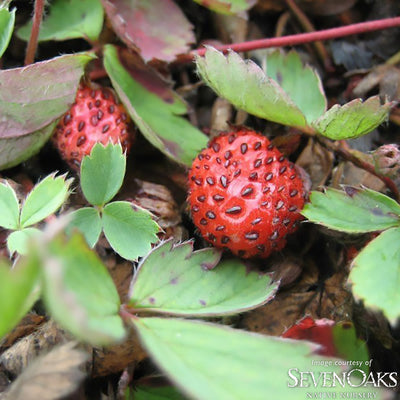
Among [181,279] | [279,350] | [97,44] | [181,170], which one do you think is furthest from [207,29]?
[279,350]

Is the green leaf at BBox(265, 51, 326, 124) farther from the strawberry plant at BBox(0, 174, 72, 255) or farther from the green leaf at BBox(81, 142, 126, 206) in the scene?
the strawberry plant at BBox(0, 174, 72, 255)

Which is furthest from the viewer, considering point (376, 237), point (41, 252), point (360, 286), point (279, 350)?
point (376, 237)

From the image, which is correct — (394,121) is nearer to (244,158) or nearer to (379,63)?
(379,63)

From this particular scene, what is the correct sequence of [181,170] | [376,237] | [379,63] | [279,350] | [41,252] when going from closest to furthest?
[41,252] < [279,350] < [376,237] < [181,170] < [379,63]

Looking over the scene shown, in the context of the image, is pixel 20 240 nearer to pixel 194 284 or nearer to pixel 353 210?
pixel 194 284

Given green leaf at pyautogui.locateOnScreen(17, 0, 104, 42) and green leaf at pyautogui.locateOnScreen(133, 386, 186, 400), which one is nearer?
green leaf at pyautogui.locateOnScreen(133, 386, 186, 400)

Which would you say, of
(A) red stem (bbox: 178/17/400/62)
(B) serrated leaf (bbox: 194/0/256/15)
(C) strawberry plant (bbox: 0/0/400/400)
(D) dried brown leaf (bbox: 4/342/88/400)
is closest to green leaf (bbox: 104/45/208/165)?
(C) strawberry plant (bbox: 0/0/400/400)

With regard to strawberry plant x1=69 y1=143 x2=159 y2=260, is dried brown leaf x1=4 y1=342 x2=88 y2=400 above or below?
below
